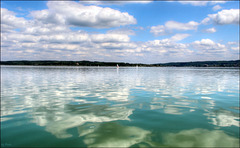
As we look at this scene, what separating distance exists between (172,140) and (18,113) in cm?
1106

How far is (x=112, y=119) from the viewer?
454 inches

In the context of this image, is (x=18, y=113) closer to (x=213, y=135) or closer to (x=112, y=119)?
(x=112, y=119)

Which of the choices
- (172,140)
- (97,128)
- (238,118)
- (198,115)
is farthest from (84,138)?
(238,118)

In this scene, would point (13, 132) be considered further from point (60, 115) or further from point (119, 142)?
point (119, 142)

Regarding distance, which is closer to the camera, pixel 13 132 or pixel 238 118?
pixel 13 132

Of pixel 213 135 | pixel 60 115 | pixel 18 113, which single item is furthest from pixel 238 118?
pixel 18 113

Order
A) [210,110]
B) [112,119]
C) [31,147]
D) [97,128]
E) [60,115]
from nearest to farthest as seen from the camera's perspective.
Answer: [31,147] → [97,128] → [112,119] → [60,115] → [210,110]

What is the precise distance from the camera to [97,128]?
9836 millimetres

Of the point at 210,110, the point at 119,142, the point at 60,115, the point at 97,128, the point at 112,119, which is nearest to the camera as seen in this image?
the point at 119,142

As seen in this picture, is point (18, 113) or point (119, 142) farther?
point (18, 113)

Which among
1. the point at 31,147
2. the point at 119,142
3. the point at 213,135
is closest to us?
the point at 31,147

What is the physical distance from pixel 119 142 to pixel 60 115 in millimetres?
6064

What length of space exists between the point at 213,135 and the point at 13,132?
1056 centimetres

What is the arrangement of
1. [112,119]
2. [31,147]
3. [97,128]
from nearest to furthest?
[31,147] → [97,128] → [112,119]
